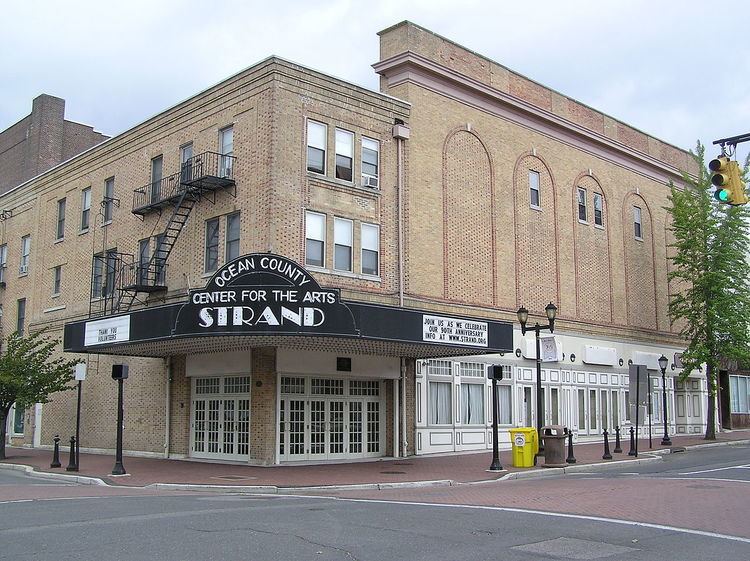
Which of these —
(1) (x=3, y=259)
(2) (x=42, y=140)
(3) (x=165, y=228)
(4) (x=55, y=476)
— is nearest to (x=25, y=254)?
(1) (x=3, y=259)

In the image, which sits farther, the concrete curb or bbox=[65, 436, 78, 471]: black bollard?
bbox=[65, 436, 78, 471]: black bollard

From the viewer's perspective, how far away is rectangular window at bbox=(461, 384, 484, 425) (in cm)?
2975

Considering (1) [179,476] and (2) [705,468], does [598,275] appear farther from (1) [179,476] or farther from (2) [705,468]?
(1) [179,476]

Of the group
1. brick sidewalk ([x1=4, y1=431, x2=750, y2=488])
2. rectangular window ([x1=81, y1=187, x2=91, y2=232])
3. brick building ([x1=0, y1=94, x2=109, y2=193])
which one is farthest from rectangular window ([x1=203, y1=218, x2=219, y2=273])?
brick building ([x1=0, y1=94, x2=109, y2=193])

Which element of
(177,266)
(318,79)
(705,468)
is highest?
(318,79)

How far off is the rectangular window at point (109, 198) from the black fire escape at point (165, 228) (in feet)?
5.07

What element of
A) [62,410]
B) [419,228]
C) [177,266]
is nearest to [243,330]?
[177,266]

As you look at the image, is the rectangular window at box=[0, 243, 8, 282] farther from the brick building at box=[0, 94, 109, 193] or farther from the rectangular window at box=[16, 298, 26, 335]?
the brick building at box=[0, 94, 109, 193]

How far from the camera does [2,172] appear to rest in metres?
48.4

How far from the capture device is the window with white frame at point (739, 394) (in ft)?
153

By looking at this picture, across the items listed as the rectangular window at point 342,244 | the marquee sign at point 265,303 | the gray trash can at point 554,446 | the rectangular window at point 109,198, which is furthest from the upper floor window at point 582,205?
the rectangular window at point 109,198

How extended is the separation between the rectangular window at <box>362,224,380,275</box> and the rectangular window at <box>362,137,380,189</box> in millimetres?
1486

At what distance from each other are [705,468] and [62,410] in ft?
81.8

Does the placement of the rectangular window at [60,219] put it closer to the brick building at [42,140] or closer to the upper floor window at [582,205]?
the brick building at [42,140]
